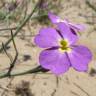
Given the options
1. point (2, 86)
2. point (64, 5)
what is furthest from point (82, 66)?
point (64, 5)

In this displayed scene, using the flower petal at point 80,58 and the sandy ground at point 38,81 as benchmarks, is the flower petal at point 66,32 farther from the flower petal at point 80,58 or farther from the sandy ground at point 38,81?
the sandy ground at point 38,81

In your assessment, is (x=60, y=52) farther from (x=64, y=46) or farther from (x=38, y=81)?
(x=38, y=81)

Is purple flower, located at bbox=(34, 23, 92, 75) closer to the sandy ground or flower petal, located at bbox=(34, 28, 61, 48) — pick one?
flower petal, located at bbox=(34, 28, 61, 48)

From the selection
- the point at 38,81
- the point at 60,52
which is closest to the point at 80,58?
the point at 60,52

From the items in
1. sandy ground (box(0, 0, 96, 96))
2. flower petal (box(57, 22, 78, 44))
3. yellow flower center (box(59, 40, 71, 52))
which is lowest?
sandy ground (box(0, 0, 96, 96))

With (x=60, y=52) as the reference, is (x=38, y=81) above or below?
below

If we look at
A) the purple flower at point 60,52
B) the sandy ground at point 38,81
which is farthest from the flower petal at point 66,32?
the sandy ground at point 38,81

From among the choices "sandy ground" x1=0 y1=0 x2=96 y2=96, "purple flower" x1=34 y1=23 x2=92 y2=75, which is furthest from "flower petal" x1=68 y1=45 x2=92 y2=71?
"sandy ground" x1=0 y1=0 x2=96 y2=96

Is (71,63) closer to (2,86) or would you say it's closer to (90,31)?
(2,86)
